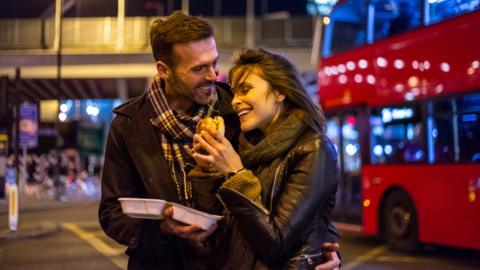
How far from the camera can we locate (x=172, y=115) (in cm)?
229

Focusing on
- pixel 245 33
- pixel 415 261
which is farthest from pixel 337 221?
pixel 245 33

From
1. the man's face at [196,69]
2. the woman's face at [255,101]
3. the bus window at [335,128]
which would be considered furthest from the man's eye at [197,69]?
the bus window at [335,128]

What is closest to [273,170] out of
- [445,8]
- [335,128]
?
[445,8]

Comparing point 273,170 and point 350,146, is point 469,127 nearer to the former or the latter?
point 350,146

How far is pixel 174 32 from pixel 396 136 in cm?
766

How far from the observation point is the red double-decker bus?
8.05m

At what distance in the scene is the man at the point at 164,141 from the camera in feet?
7.14

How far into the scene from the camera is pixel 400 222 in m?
9.41

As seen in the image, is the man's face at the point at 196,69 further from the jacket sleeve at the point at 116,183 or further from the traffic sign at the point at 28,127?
the traffic sign at the point at 28,127

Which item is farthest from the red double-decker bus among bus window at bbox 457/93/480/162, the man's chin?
the man's chin

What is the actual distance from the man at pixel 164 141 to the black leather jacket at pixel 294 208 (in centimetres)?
31

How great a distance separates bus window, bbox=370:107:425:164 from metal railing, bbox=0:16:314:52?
15.4m

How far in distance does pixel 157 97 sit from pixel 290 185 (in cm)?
70

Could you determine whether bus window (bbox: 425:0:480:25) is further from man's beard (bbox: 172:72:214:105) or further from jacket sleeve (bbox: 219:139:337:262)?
jacket sleeve (bbox: 219:139:337:262)
